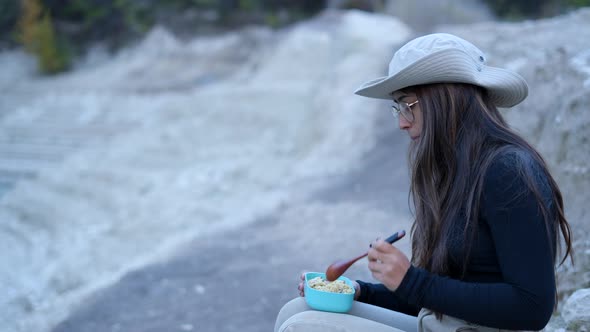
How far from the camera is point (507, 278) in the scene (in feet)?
5.36

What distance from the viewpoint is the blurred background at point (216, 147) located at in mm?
5301

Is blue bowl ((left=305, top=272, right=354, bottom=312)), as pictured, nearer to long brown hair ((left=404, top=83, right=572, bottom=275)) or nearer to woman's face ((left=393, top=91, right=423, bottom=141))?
long brown hair ((left=404, top=83, right=572, bottom=275))

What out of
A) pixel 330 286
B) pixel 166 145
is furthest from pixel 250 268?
pixel 166 145

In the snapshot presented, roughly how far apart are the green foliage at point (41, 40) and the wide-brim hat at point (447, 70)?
988 inches

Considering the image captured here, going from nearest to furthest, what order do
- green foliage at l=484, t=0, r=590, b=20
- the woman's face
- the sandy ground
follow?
the woman's face → the sandy ground → green foliage at l=484, t=0, r=590, b=20

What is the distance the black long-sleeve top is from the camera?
5.24ft

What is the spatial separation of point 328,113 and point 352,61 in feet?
6.64

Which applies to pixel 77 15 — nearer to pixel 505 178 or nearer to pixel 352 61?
pixel 352 61

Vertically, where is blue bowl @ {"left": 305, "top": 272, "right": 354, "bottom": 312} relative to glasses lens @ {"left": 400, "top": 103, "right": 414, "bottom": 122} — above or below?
below

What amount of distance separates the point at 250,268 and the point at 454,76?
452 cm

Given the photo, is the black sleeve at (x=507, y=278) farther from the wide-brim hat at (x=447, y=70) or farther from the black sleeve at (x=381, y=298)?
the black sleeve at (x=381, y=298)

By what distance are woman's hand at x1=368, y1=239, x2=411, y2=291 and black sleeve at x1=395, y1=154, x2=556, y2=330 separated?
0.02 metres

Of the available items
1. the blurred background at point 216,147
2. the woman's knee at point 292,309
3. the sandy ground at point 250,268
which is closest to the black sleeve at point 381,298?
the woman's knee at point 292,309

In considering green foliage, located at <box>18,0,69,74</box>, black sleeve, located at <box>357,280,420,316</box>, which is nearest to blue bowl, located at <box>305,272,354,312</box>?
black sleeve, located at <box>357,280,420,316</box>
